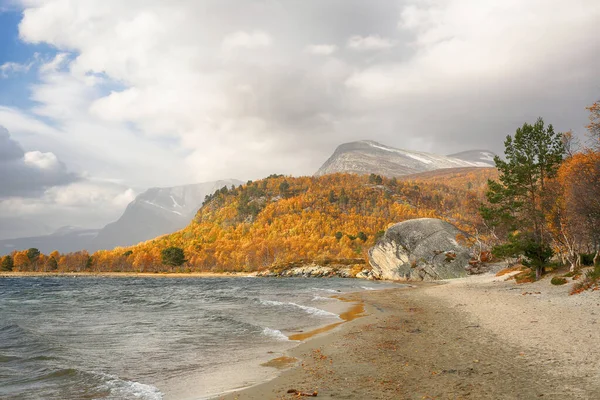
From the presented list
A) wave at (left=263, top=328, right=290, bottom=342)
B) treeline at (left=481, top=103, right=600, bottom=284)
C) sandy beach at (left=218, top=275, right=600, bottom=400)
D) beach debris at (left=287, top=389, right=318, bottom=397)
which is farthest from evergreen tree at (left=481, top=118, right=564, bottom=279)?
beach debris at (left=287, top=389, right=318, bottom=397)

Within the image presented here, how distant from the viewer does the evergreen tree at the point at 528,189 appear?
46.7 m

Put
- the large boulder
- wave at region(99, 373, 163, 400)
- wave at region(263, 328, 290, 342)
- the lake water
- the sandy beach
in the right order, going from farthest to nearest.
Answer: the large boulder → wave at region(263, 328, 290, 342) → the lake water → wave at region(99, 373, 163, 400) → the sandy beach

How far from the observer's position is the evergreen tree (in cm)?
4666

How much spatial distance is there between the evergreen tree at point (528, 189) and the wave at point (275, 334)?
120ft

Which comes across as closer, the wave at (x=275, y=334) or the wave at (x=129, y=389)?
the wave at (x=129, y=389)

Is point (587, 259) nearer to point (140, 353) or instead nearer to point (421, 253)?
point (140, 353)

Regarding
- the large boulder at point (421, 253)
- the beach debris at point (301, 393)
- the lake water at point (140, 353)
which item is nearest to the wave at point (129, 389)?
the lake water at point (140, 353)

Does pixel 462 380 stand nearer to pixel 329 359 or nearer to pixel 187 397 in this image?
pixel 329 359

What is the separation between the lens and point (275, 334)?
75.9 feet

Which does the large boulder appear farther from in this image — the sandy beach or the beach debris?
the beach debris

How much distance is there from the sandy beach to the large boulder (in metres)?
79.5

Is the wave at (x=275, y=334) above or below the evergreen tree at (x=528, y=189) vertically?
below

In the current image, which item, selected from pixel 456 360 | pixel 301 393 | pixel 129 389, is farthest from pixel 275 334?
pixel 301 393

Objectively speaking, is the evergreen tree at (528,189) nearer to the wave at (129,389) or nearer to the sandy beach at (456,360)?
the sandy beach at (456,360)
